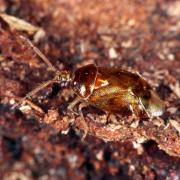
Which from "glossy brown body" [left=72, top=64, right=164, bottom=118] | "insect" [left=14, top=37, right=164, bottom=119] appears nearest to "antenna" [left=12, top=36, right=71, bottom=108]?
"insect" [left=14, top=37, right=164, bottom=119]

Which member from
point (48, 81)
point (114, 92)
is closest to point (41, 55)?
point (48, 81)

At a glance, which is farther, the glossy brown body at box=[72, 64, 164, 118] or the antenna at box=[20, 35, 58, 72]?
the antenna at box=[20, 35, 58, 72]

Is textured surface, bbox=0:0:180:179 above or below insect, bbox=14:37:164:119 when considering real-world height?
below

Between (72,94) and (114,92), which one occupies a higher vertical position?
(114,92)

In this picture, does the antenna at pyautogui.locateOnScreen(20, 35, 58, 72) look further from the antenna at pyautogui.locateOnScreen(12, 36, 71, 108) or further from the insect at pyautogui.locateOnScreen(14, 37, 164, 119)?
the insect at pyautogui.locateOnScreen(14, 37, 164, 119)

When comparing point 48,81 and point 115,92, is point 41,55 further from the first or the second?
point 115,92

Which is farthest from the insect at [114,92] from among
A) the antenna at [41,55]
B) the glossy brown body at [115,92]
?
the antenna at [41,55]

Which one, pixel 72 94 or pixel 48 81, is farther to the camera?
pixel 72 94

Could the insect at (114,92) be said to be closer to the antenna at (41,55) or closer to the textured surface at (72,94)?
the textured surface at (72,94)
